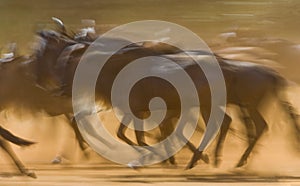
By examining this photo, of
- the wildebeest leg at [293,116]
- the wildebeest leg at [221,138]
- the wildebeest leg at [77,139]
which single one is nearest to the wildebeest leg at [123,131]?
the wildebeest leg at [77,139]

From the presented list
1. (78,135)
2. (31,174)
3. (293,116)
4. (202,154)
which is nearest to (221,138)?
(202,154)

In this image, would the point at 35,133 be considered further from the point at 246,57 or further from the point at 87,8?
the point at 246,57

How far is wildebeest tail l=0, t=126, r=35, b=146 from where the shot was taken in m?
1.51

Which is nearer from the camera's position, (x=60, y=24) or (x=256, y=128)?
(x=256, y=128)

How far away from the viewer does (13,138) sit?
1520 mm

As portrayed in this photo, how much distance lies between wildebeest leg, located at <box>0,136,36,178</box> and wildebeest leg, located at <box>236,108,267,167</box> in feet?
2.03

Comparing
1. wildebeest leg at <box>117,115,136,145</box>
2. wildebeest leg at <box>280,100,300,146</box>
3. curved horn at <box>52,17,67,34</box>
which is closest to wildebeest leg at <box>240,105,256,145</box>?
wildebeest leg at <box>280,100,300,146</box>

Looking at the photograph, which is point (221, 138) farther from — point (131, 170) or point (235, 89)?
point (131, 170)

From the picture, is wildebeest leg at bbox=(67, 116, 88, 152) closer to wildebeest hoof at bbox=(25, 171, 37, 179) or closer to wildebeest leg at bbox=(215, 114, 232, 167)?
wildebeest hoof at bbox=(25, 171, 37, 179)

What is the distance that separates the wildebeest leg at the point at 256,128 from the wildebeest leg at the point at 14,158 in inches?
24.4

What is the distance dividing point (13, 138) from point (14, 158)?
6 centimetres

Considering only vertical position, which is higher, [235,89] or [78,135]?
[235,89]

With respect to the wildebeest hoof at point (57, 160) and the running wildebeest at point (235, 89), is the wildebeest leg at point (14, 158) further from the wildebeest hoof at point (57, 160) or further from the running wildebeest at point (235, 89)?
the running wildebeest at point (235, 89)

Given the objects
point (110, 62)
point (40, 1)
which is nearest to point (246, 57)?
point (110, 62)
